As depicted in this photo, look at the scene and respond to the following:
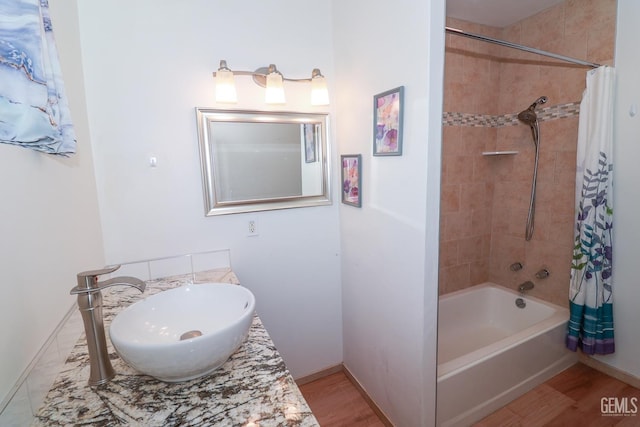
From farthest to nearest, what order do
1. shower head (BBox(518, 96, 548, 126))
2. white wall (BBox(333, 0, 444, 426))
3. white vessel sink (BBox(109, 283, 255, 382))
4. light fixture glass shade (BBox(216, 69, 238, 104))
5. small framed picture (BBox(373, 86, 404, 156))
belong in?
shower head (BBox(518, 96, 548, 126)) → light fixture glass shade (BBox(216, 69, 238, 104)) → small framed picture (BBox(373, 86, 404, 156)) → white wall (BBox(333, 0, 444, 426)) → white vessel sink (BBox(109, 283, 255, 382))

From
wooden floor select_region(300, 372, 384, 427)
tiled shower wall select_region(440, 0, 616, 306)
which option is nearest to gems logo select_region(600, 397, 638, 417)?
tiled shower wall select_region(440, 0, 616, 306)

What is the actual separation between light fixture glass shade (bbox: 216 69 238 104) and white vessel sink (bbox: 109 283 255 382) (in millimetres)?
948

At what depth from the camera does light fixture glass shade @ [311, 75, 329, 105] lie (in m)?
1.68

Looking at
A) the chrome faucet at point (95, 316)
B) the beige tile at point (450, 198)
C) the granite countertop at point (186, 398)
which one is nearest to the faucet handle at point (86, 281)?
the chrome faucet at point (95, 316)

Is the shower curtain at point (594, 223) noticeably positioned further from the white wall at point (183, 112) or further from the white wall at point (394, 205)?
the white wall at point (183, 112)

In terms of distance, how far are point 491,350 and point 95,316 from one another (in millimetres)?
1918

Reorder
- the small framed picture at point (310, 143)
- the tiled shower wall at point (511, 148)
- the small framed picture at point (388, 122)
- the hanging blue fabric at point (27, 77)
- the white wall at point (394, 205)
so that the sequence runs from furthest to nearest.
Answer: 1. the tiled shower wall at point (511, 148)
2. the small framed picture at point (310, 143)
3. the small framed picture at point (388, 122)
4. the white wall at point (394, 205)
5. the hanging blue fabric at point (27, 77)

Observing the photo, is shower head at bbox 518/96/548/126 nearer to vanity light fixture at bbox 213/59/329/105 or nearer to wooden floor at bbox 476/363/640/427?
vanity light fixture at bbox 213/59/329/105

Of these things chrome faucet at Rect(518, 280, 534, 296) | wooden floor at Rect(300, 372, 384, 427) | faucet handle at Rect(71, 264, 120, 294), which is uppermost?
faucet handle at Rect(71, 264, 120, 294)

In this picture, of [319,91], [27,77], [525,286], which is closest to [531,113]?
[525,286]

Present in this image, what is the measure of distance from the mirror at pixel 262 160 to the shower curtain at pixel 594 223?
63.8 inches

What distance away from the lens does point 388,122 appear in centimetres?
Result: 146

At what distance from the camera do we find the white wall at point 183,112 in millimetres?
1465

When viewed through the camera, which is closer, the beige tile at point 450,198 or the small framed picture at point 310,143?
the small framed picture at point 310,143
